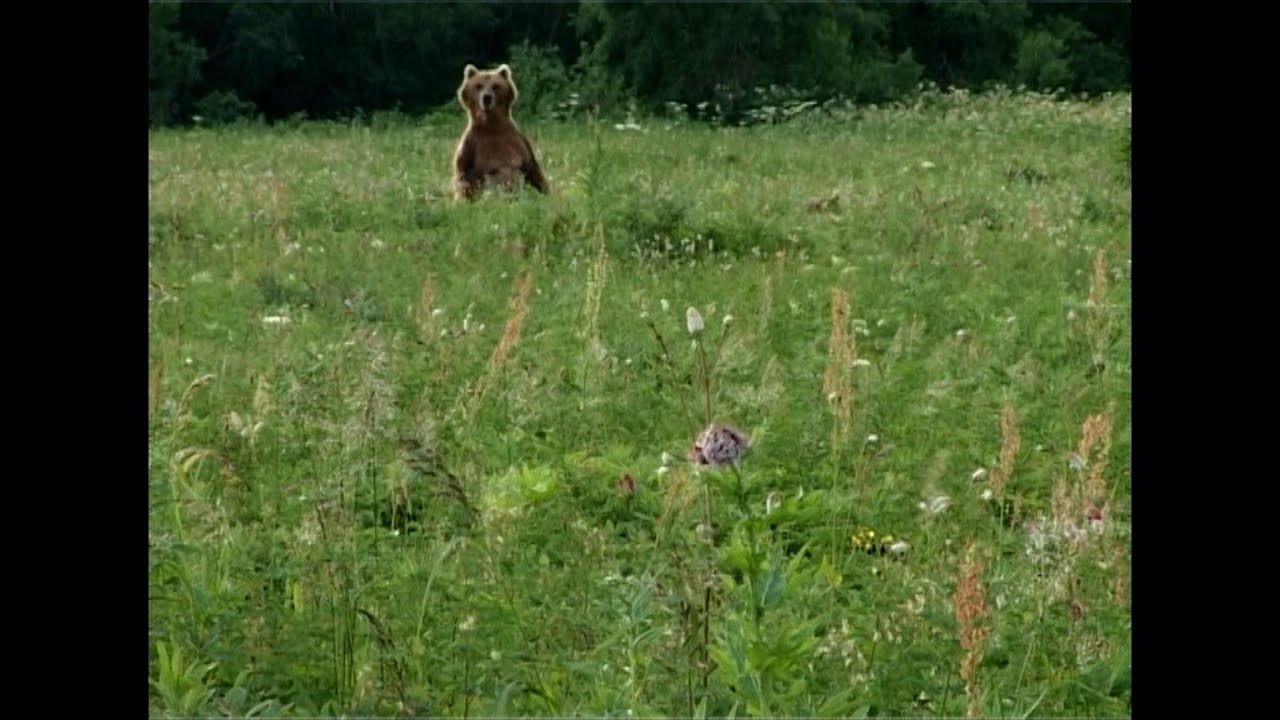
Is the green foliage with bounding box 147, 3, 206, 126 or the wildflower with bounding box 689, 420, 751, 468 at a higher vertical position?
the wildflower with bounding box 689, 420, 751, 468

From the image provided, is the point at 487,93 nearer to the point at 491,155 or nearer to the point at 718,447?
the point at 491,155

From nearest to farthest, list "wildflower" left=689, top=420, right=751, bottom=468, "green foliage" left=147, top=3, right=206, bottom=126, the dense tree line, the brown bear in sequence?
→ "wildflower" left=689, top=420, right=751, bottom=468, the brown bear, the dense tree line, "green foliage" left=147, top=3, right=206, bottom=126

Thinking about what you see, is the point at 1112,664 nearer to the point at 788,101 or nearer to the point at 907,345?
the point at 907,345

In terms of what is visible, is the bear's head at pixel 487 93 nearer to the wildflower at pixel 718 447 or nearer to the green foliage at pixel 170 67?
the wildflower at pixel 718 447

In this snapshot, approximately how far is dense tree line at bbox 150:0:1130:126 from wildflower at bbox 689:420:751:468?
1993cm

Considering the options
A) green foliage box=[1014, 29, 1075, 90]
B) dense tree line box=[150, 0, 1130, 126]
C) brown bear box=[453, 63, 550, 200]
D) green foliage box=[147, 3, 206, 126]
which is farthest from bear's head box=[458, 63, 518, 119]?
green foliage box=[1014, 29, 1075, 90]

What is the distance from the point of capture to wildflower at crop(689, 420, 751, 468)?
3225mm

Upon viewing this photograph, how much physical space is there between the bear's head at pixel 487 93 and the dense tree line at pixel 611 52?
32.7 feet

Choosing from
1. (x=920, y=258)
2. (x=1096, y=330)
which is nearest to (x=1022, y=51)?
(x=920, y=258)

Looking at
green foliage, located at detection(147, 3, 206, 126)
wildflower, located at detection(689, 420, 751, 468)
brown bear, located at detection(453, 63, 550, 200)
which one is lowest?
green foliage, located at detection(147, 3, 206, 126)

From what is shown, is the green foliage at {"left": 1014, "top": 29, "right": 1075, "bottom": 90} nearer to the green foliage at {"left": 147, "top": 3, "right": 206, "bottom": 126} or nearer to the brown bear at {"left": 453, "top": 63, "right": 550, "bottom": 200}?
the green foliage at {"left": 147, "top": 3, "right": 206, "bottom": 126}

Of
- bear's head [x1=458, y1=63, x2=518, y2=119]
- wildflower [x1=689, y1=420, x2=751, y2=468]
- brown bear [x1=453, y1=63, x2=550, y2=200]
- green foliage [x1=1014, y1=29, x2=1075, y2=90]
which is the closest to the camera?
wildflower [x1=689, y1=420, x2=751, y2=468]

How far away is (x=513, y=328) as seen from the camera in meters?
4.30
